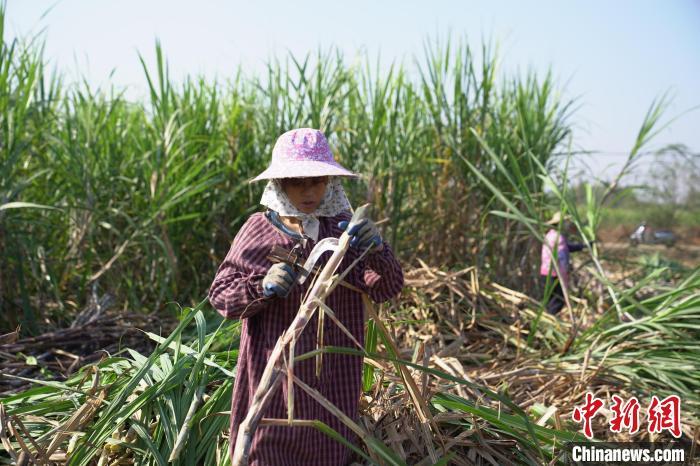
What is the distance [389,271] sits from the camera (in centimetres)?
177

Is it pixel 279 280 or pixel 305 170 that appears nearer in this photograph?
pixel 279 280

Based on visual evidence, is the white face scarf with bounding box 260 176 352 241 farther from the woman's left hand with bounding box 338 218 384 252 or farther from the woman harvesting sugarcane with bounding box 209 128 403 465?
the woman's left hand with bounding box 338 218 384 252

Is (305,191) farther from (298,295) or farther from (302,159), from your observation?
(298,295)

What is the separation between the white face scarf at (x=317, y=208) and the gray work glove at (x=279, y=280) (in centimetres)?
19

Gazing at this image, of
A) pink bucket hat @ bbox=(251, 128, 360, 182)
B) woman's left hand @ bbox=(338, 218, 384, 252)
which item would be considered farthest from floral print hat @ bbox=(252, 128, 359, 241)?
woman's left hand @ bbox=(338, 218, 384, 252)

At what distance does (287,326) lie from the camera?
178 cm

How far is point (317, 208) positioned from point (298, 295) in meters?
0.24

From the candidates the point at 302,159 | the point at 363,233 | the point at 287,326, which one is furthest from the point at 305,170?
the point at 287,326

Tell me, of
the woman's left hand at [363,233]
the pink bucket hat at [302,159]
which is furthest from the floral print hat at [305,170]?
the woman's left hand at [363,233]

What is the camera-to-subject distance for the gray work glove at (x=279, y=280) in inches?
62.9

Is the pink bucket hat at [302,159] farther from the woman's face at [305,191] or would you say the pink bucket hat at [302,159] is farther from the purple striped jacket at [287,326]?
the purple striped jacket at [287,326]

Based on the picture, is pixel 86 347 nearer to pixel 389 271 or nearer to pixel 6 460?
pixel 6 460

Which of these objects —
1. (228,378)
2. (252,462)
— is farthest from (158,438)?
(252,462)

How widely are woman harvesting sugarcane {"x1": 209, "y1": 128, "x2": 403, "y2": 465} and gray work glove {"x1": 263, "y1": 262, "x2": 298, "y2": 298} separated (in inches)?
1.8
